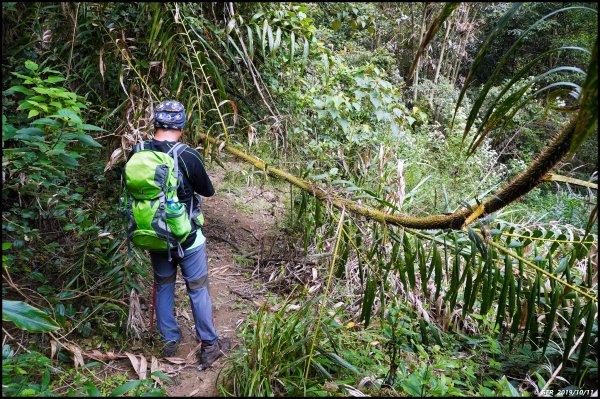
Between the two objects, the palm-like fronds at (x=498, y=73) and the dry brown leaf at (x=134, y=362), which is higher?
the palm-like fronds at (x=498, y=73)

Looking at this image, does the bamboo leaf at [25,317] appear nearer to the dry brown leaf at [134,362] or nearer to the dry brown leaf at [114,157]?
the dry brown leaf at [134,362]

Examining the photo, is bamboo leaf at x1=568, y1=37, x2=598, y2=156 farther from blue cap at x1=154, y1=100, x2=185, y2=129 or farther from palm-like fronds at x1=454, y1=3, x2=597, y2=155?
blue cap at x1=154, y1=100, x2=185, y2=129

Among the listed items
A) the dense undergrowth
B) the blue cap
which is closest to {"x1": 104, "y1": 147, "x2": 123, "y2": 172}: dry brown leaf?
the dense undergrowth

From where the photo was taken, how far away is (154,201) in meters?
2.44

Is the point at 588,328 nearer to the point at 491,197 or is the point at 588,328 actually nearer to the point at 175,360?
the point at 491,197

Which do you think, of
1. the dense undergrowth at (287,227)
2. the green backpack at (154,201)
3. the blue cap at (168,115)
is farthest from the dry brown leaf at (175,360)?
the blue cap at (168,115)

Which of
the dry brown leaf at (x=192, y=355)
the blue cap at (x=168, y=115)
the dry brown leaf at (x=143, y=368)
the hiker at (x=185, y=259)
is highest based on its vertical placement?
the blue cap at (x=168, y=115)

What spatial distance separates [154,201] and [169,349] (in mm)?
1118

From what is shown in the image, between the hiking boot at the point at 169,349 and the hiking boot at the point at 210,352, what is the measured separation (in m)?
0.22

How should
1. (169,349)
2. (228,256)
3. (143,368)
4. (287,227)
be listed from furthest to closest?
(287,227) → (228,256) → (169,349) → (143,368)

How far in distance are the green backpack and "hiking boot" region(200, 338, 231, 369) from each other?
777mm

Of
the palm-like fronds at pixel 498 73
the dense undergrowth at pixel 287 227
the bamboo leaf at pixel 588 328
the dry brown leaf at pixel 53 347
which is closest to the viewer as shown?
the palm-like fronds at pixel 498 73

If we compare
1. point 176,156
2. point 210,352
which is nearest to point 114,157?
point 176,156

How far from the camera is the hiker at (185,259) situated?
8.68 ft
